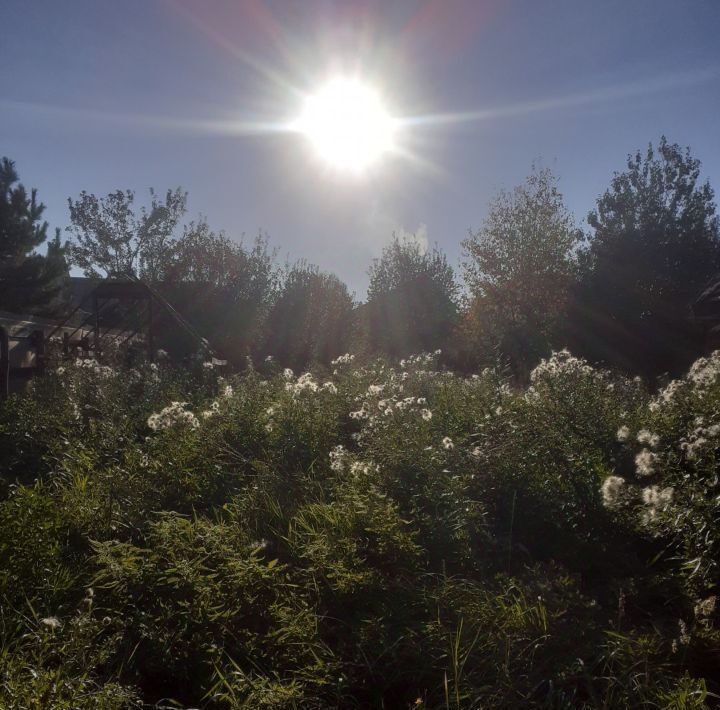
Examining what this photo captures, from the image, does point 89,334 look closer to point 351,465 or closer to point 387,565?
point 351,465

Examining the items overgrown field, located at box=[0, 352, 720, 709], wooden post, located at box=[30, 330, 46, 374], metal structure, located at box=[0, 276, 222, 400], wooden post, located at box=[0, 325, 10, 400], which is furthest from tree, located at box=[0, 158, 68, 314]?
overgrown field, located at box=[0, 352, 720, 709]

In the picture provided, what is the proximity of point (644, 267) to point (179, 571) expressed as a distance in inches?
1005

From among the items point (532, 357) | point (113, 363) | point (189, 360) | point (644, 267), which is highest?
point (644, 267)

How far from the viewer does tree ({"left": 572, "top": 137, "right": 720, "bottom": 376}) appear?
22750 mm

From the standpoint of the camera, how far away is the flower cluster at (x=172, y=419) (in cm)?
547

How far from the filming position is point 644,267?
24.9 m

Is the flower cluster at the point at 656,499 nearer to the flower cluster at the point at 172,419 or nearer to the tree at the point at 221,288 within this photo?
the flower cluster at the point at 172,419

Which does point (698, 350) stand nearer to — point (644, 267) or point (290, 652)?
point (644, 267)

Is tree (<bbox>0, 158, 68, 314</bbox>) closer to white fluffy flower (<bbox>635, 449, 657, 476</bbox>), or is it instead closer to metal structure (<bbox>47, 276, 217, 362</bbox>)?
metal structure (<bbox>47, 276, 217, 362</bbox>)

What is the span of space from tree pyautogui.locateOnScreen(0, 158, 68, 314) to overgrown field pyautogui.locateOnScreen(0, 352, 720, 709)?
71.0ft

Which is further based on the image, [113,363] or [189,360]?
[189,360]

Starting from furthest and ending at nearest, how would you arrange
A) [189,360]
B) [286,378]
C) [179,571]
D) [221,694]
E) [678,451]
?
[189,360], [286,378], [678,451], [179,571], [221,694]

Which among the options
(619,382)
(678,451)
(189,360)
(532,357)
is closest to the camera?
(678,451)

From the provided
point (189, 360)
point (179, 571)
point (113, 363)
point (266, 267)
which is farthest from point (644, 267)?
point (179, 571)
